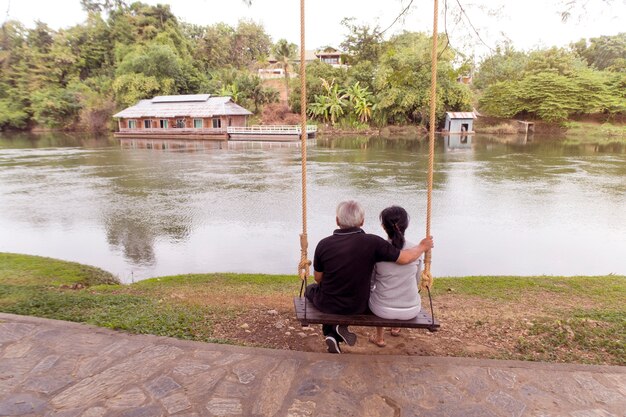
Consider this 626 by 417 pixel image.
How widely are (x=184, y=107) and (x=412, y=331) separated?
3584cm

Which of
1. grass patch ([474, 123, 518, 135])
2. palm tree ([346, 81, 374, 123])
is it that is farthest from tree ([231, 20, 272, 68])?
grass patch ([474, 123, 518, 135])

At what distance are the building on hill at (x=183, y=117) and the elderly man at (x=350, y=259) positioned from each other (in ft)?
108

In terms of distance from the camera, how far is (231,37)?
51.7m

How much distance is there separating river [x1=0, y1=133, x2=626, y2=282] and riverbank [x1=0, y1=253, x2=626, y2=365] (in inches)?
67.0

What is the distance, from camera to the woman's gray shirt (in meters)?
2.92

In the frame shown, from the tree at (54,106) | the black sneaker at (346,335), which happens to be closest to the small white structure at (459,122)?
the tree at (54,106)

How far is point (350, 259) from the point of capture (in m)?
2.85

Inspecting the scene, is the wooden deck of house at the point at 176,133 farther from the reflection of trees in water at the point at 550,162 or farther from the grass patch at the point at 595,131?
the grass patch at the point at 595,131

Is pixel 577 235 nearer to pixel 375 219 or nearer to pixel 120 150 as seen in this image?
pixel 375 219

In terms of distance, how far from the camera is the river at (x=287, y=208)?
7.88 meters

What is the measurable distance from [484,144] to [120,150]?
23.1 metres

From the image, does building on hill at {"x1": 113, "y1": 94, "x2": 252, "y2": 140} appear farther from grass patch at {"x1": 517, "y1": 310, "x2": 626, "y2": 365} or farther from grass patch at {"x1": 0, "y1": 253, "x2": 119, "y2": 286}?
grass patch at {"x1": 517, "y1": 310, "x2": 626, "y2": 365}

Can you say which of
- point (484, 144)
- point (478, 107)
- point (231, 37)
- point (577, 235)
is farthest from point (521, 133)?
point (231, 37)

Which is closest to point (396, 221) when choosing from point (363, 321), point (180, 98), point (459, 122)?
point (363, 321)
